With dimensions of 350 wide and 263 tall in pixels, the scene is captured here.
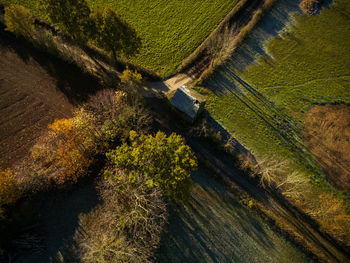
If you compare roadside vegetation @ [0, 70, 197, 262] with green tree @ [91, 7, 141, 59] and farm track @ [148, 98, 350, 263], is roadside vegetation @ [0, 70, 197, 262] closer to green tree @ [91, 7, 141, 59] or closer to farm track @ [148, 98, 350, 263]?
green tree @ [91, 7, 141, 59]

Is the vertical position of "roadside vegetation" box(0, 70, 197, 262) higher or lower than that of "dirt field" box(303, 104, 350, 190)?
lower

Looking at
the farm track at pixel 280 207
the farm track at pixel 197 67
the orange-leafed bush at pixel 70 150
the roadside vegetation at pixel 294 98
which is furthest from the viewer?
the farm track at pixel 197 67

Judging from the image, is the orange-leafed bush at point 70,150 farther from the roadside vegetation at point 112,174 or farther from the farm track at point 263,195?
the farm track at point 263,195

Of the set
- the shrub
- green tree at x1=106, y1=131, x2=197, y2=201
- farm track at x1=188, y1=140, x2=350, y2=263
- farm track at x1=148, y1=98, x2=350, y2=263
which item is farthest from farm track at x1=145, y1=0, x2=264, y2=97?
the shrub

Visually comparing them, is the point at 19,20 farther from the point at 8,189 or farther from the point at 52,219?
the point at 52,219

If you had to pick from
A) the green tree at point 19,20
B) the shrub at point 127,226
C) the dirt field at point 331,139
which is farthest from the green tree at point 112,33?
the dirt field at point 331,139

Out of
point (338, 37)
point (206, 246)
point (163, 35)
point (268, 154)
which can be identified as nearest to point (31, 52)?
point (163, 35)
